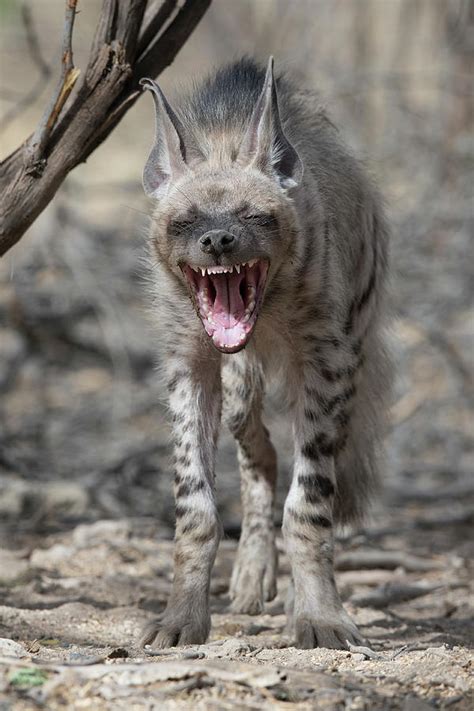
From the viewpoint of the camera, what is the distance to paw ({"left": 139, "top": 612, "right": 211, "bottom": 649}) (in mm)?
4070

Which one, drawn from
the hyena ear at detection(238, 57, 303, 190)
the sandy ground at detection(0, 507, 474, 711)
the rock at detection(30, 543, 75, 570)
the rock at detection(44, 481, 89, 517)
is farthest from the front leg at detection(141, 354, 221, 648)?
the rock at detection(44, 481, 89, 517)

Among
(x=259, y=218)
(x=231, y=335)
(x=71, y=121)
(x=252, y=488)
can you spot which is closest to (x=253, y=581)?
(x=252, y=488)

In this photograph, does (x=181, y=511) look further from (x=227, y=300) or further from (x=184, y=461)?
(x=227, y=300)

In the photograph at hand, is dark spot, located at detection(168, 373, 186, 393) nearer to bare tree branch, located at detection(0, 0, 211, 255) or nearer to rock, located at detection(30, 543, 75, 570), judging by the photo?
bare tree branch, located at detection(0, 0, 211, 255)

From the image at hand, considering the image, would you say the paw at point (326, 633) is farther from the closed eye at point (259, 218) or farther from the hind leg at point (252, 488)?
the closed eye at point (259, 218)

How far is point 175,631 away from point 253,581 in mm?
1101

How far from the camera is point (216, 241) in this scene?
3.90 m

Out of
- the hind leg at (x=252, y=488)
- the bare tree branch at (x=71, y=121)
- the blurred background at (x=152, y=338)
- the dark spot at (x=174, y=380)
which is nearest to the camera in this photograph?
the bare tree branch at (x=71, y=121)

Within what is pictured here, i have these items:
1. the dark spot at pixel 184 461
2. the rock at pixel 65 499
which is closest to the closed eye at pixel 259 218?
the dark spot at pixel 184 461

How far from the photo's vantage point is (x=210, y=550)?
14.3 ft

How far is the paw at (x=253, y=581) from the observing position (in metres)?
5.12

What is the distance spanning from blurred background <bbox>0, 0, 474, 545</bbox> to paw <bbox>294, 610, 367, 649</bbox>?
2.31m

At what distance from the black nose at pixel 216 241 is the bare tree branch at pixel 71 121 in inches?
25.3

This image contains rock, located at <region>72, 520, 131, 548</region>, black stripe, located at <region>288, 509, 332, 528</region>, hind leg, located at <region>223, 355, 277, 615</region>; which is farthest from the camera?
rock, located at <region>72, 520, 131, 548</region>
